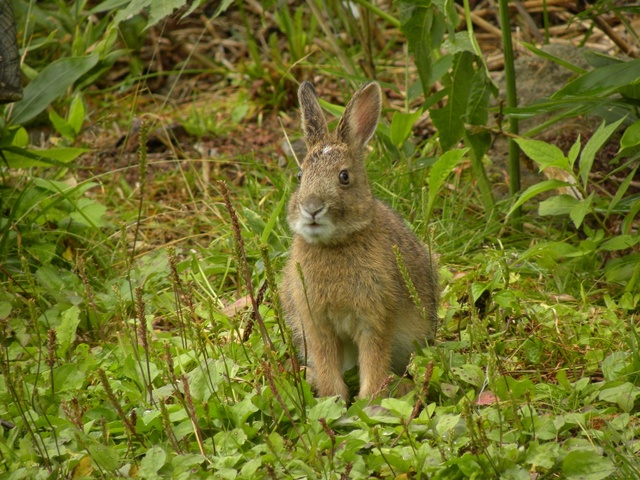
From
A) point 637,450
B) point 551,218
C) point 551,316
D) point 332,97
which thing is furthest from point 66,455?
point 332,97

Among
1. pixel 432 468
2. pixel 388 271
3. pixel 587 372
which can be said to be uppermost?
pixel 388 271

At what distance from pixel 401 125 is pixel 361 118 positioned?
0.85 meters

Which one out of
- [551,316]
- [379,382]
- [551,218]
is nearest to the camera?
[379,382]

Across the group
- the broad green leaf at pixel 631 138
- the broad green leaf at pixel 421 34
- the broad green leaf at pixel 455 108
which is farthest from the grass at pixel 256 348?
the broad green leaf at pixel 421 34

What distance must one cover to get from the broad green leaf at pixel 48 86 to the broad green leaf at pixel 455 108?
2175 millimetres

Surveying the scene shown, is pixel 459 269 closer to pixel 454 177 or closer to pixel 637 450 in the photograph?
pixel 454 177

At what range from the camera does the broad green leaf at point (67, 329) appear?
4703mm

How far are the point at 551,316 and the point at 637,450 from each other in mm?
1438

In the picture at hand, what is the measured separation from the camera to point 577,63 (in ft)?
22.9

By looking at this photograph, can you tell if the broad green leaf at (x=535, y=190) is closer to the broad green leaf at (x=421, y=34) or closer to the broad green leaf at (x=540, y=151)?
the broad green leaf at (x=540, y=151)

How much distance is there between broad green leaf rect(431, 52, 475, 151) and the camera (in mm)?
5387

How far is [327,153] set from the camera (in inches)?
172

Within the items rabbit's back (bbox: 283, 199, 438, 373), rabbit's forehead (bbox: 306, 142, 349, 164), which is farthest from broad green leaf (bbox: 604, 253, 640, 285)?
rabbit's forehead (bbox: 306, 142, 349, 164)

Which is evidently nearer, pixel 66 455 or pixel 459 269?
pixel 66 455
